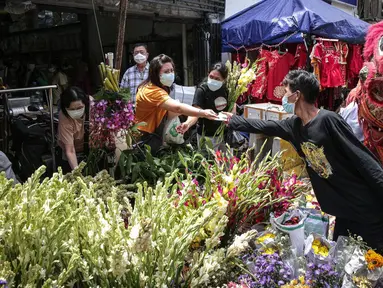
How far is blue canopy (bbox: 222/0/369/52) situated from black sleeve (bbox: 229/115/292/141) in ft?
13.6

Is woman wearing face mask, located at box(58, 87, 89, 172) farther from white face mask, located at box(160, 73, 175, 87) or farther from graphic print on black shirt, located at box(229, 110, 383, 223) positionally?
graphic print on black shirt, located at box(229, 110, 383, 223)

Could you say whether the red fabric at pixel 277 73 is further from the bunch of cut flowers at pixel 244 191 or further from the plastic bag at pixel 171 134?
the bunch of cut flowers at pixel 244 191

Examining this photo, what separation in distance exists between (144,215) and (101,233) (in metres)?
0.16

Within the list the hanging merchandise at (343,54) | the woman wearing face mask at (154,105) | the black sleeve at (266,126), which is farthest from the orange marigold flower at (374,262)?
the hanging merchandise at (343,54)

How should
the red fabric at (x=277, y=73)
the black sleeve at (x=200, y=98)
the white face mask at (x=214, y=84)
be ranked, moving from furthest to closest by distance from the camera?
1. the red fabric at (x=277, y=73)
2. the black sleeve at (x=200, y=98)
3. the white face mask at (x=214, y=84)

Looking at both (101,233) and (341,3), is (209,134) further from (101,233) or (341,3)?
(341,3)

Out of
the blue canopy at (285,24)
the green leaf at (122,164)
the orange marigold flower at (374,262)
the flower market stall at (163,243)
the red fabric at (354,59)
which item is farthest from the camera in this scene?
the red fabric at (354,59)

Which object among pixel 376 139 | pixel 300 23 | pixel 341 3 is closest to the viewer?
pixel 376 139

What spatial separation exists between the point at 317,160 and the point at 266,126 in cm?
40

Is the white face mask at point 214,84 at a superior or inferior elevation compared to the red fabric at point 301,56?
inferior

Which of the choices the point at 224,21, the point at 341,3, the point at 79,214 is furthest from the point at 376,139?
the point at 341,3

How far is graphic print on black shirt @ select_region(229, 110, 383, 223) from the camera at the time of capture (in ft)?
6.35

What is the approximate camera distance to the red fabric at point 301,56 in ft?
21.0

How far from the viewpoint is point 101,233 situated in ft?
4.17
